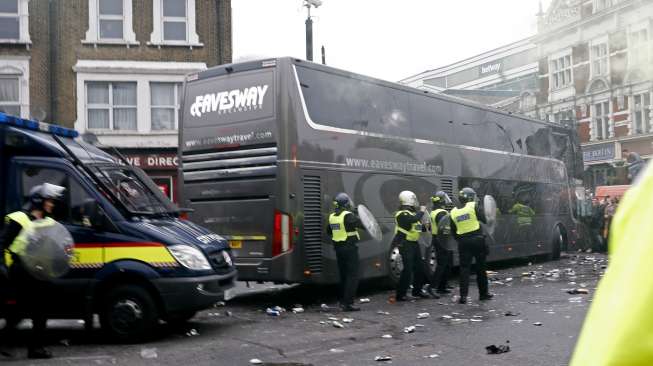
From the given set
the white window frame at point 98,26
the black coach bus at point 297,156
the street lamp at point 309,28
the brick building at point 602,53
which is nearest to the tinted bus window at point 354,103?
the black coach bus at point 297,156

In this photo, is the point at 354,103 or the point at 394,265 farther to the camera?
the point at 394,265

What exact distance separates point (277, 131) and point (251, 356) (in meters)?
4.45

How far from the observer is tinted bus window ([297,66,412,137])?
11.2 m

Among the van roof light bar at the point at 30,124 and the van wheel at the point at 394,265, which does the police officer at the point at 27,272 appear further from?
the van wheel at the point at 394,265

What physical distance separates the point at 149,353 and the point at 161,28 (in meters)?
18.5

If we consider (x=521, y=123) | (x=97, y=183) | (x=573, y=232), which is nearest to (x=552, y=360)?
(x=97, y=183)

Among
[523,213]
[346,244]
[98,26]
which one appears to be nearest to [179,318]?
[346,244]

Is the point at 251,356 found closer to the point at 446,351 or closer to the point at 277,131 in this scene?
the point at 446,351

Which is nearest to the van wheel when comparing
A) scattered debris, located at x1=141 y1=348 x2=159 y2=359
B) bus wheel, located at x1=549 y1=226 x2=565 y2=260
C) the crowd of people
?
the crowd of people

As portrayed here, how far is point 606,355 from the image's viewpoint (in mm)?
922

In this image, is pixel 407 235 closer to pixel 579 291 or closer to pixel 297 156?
pixel 297 156

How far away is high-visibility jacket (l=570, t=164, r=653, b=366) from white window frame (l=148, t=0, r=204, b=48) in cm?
2403

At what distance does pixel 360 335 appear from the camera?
8.23 m

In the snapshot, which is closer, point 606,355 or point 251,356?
point 606,355
